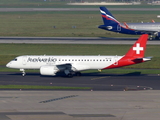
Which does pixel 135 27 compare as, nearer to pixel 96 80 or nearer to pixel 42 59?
pixel 42 59

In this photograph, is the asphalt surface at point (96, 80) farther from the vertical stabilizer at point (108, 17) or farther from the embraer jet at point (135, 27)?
the vertical stabilizer at point (108, 17)

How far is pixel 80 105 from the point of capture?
32000 millimetres

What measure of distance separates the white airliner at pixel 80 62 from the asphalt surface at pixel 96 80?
1.25 meters

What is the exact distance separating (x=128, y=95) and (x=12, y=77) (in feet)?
60.3

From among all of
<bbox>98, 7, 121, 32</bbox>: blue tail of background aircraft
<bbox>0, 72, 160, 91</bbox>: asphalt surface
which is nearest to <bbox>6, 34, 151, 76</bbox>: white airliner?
<bbox>0, 72, 160, 91</bbox>: asphalt surface

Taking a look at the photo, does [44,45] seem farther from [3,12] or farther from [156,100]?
[3,12]

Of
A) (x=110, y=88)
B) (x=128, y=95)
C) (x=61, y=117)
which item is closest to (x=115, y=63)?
(x=110, y=88)

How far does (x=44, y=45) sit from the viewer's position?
7844cm

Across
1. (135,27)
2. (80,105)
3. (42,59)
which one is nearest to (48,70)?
(42,59)

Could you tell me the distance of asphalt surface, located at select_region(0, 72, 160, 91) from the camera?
41.5 m

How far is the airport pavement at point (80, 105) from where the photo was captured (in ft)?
93.4

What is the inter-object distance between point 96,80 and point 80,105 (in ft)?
47.3

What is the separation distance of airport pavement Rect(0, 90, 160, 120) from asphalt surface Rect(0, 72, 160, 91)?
348cm

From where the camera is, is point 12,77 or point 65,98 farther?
point 12,77
